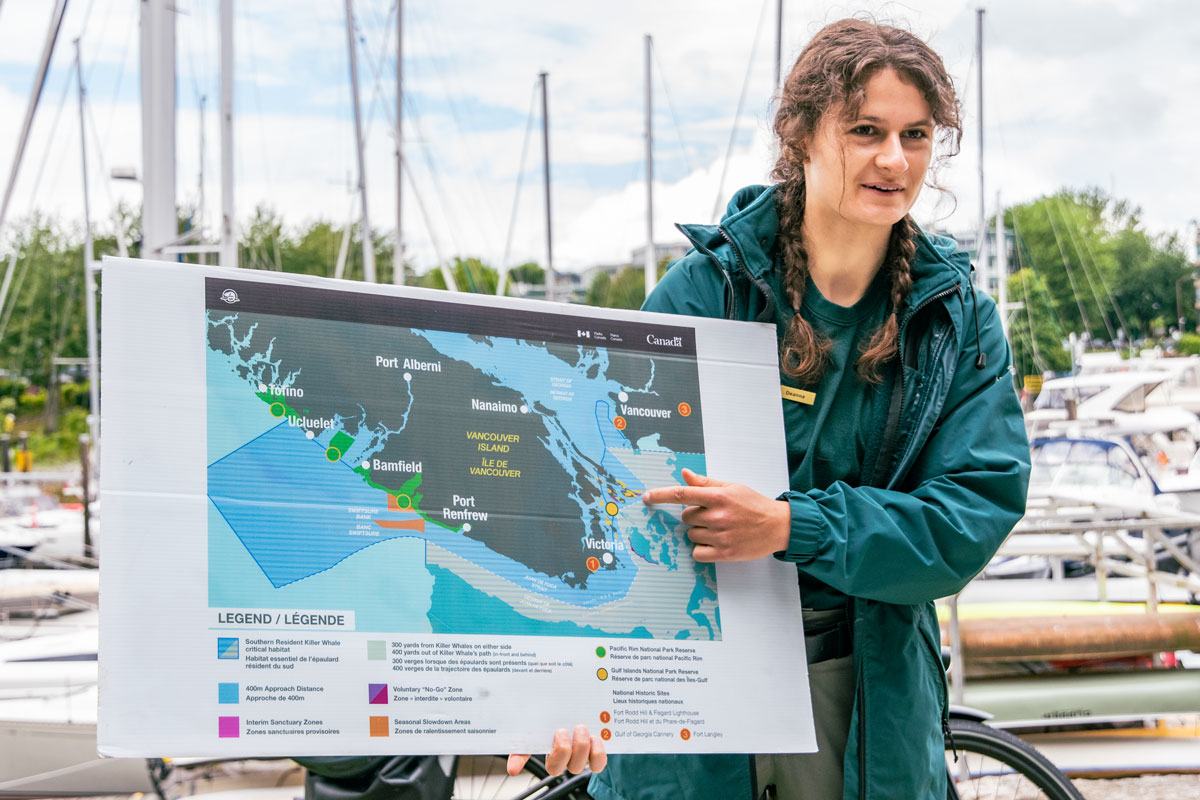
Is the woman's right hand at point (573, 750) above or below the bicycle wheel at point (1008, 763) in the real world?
above

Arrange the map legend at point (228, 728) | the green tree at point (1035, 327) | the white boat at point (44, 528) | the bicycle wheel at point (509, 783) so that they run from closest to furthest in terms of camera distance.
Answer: the map legend at point (228, 728) < the bicycle wheel at point (509, 783) < the white boat at point (44, 528) < the green tree at point (1035, 327)

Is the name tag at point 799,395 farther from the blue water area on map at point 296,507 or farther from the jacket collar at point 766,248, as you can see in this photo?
the blue water area on map at point 296,507

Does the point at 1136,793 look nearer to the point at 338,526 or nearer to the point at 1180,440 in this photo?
the point at 338,526

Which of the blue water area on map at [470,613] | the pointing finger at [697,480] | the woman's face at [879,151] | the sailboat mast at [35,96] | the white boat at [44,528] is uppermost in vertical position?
the sailboat mast at [35,96]

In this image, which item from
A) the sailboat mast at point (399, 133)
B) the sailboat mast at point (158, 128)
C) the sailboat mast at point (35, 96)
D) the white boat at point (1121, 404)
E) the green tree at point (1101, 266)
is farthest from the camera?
the green tree at point (1101, 266)

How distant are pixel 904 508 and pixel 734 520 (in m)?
0.27

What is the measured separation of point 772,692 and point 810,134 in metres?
0.96

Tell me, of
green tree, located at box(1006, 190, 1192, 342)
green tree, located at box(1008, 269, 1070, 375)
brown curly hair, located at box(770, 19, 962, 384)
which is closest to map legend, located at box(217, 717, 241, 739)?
brown curly hair, located at box(770, 19, 962, 384)

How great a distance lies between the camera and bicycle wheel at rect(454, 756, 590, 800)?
9.30ft

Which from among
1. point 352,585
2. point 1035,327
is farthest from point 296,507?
point 1035,327

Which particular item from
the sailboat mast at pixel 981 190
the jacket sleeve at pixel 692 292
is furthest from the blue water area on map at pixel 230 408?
the sailboat mast at pixel 981 190

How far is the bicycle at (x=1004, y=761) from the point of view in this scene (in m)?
2.98

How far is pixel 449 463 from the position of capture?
5.45 ft

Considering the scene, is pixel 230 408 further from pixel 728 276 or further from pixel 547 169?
pixel 547 169
